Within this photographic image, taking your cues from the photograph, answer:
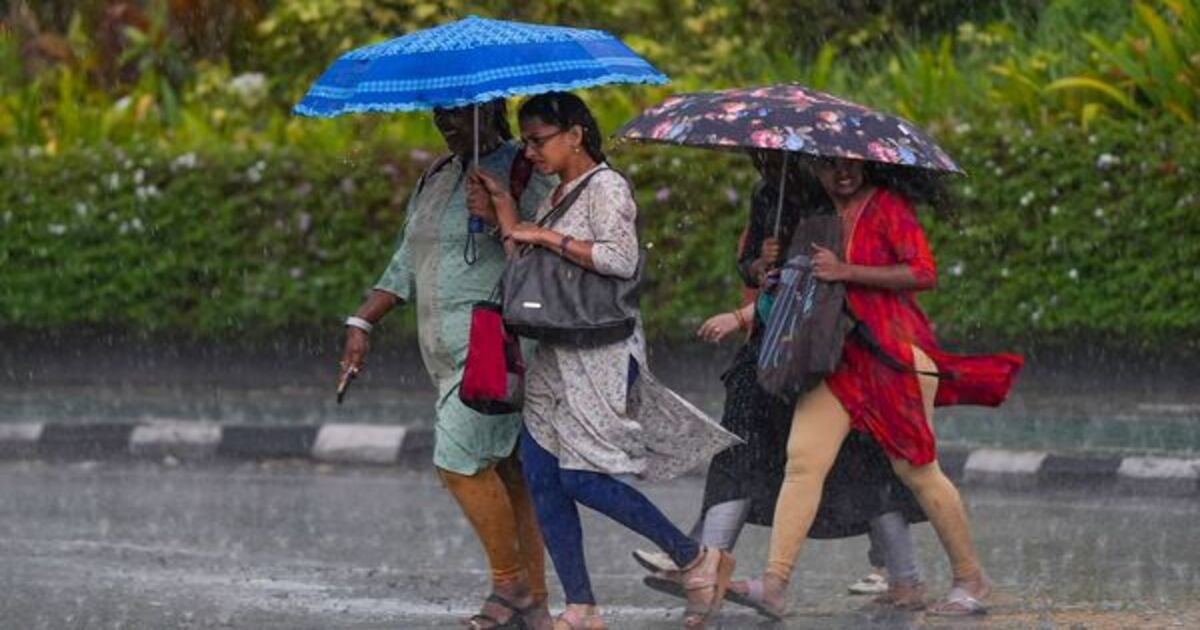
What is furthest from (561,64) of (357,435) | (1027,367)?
(1027,367)

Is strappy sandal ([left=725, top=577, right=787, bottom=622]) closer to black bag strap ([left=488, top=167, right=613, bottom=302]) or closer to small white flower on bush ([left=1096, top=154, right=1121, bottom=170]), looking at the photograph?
black bag strap ([left=488, top=167, right=613, bottom=302])

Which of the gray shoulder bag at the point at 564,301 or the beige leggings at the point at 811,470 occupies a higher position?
the gray shoulder bag at the point at 564,301

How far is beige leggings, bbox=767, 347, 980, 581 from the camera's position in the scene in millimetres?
8531

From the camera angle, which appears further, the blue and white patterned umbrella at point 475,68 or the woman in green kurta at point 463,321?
the woman in green kurta at point 463,321

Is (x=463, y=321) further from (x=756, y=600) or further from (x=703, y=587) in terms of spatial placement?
(x=756, y=600)

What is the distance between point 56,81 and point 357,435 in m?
5.46

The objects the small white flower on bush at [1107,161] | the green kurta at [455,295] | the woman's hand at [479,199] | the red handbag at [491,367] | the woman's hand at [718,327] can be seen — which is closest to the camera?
the red handbag at [491,367]

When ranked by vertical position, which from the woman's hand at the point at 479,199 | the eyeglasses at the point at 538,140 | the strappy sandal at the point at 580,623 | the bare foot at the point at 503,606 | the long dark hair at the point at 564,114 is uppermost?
the long dark hair at the point at 564,114

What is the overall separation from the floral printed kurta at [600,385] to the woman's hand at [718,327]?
1.07 ft

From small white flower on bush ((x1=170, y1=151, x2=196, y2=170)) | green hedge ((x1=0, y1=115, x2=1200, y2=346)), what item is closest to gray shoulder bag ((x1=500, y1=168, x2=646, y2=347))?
green hedge ((x1=0, y1=115, x2=1200, y2=346))

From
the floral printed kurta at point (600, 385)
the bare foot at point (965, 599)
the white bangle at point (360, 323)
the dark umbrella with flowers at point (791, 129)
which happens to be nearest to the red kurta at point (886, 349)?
the dark umbrella with flowers at point (791, 129)

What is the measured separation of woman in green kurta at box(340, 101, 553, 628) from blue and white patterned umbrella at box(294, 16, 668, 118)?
0.31 metres

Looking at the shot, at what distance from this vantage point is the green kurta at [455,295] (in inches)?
328

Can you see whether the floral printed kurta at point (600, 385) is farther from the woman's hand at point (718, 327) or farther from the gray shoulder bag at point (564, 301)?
the woman's hand at point (718, 327)
